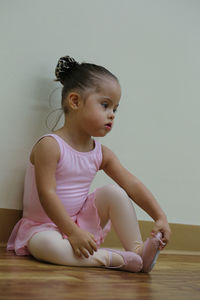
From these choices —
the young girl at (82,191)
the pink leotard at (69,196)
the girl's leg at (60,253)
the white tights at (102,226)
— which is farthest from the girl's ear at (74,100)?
the girl's leg at (60,253)

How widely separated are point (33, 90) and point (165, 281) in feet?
2.33

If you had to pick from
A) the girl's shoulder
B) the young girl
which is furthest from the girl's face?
the girl's shoulder

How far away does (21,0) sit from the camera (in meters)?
1.32

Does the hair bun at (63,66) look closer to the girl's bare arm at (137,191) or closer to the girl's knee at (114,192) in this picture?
the girl's bare arm at (137,191)

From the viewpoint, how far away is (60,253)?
3.28 feet

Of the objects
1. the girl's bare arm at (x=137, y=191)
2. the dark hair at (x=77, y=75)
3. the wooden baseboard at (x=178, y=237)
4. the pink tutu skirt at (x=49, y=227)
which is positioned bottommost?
the wooden baseboard at (x=178, y=237)

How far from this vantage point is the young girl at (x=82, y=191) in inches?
41.5

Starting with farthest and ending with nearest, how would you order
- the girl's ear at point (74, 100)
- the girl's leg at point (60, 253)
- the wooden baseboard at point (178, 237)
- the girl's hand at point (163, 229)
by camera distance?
the wooden baseboard at point (178, 237) < the girl's ear at point (74, 100) < the girl's hand at point (163, 229) < the girl's leg at point (60, 253)

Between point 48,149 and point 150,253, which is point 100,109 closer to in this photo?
point 48,149

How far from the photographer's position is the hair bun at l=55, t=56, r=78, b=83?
1.29 meters

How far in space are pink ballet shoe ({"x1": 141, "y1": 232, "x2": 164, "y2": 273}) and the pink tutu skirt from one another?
0.57 feet

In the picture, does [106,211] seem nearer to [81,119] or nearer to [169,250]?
[81,119]

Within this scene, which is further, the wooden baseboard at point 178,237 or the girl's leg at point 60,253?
the wooden baseboard at point 178,237

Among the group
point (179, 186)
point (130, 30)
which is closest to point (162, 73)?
point (130, 30)
